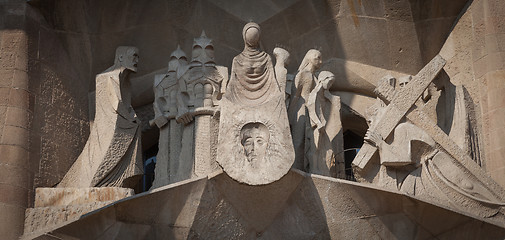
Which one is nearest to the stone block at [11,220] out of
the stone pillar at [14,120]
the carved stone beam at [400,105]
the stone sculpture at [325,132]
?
the stone pillar at [14,120]

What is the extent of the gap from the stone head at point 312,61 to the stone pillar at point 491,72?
184cm

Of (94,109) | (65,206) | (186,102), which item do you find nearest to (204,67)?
(186,102)

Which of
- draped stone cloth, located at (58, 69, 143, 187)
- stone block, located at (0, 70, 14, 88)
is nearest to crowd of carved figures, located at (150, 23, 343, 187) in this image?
draped stone cloth, located at (58, 69, 143, 187)

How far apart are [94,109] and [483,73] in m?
4.62

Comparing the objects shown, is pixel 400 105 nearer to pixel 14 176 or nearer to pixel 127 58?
pixel 127 58

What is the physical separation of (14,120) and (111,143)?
1108 millimetres

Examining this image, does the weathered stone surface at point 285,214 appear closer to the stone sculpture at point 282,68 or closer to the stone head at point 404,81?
the stone sculpture at point 282,68

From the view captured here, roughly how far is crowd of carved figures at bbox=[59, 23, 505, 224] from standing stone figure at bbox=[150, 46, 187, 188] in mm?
14

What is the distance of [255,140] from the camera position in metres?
11.8

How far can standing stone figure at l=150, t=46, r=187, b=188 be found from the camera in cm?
1303

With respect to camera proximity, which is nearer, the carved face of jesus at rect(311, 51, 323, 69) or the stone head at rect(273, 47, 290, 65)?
the stone head at rect(273, 47, 290, 65)

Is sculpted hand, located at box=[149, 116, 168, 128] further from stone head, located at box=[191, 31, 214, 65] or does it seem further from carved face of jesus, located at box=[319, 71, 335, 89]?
carved face of jesus, located at box=[319, 71, 335, 89]

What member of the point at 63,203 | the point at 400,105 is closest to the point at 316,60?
the point at 400,105

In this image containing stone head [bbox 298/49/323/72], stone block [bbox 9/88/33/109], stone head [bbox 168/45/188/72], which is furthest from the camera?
stone head [bbox 168/45/188/72]
